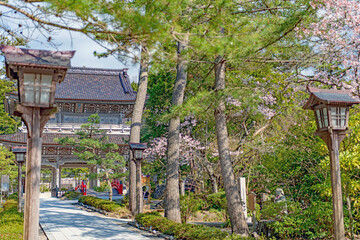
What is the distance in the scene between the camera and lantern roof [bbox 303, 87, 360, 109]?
5945mm

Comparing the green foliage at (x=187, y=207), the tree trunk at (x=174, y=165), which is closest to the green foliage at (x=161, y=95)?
the green foliage at (x=187, y=207)

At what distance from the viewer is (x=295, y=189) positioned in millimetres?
10750

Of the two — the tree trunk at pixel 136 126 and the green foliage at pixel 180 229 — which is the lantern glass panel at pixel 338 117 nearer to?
the green foliage at pixel 180 229

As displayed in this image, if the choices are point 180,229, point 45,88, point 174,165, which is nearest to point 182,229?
point 180,229

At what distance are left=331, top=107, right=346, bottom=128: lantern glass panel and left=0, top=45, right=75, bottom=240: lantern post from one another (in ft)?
12.8

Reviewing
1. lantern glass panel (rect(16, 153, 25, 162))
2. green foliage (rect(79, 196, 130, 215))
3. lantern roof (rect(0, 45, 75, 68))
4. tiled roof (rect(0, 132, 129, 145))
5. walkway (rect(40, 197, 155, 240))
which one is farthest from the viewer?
tiled roof (rect(0, 132, 129, 145))

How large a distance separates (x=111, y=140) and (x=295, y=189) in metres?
17.9

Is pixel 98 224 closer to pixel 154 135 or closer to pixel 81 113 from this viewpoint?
pixel 154 135

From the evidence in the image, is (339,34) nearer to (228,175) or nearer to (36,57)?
(228,175)

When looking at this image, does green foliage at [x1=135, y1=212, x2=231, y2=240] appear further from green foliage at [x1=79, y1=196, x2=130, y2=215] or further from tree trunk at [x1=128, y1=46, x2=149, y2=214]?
green foliage at [x1=79, y1=196, x2=130, y2=215]

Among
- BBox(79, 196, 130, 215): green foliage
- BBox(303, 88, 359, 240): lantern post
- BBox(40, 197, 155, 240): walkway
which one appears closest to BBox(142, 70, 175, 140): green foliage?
BBox(79, 196, 130, 215): green foliage

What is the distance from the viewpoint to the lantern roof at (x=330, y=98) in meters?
5.95

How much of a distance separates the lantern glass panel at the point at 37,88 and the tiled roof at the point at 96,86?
22876 millimetres

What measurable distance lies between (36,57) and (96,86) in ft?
82.7
